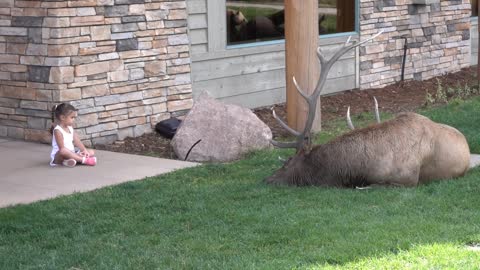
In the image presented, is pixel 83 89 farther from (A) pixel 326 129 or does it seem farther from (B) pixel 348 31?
(B) pixel 348 31

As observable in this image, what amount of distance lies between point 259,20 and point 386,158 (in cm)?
553

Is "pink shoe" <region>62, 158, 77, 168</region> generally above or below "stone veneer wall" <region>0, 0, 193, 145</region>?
Answer: below

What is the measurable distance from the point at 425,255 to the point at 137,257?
6.09 ft

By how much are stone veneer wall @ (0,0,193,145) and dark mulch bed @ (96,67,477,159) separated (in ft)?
1.04

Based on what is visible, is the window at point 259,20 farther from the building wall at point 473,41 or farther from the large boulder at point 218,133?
the building wall at point 473,41

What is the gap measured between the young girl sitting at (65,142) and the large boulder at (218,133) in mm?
1057

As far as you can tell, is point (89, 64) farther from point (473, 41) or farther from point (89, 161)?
point (473, 41)

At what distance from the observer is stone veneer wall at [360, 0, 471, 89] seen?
1516 cm

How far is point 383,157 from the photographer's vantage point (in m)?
8.09

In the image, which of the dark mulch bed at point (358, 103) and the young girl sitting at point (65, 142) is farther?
the dark mulch bed at point (358, 103)

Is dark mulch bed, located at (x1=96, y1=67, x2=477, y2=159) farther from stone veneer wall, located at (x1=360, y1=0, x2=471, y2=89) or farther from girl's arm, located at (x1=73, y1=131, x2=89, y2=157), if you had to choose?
girl's arm, located at (x1=73, y1=131, x2=89, y2=157)

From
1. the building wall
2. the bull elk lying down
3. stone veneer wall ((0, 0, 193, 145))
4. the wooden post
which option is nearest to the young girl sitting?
stone veneer wall ((0, 0, 193, 145))

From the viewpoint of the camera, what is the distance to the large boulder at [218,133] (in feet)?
33.4

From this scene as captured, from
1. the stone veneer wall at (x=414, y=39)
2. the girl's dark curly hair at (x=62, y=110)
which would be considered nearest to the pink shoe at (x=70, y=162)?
the girl's dark curly hair at (x=62, y=110)
